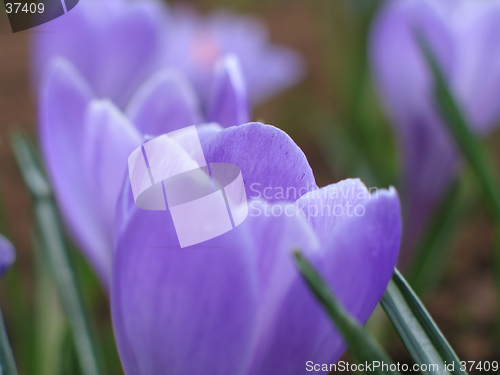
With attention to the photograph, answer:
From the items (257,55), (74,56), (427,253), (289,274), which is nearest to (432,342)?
(289,274)

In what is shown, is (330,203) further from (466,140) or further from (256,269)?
(466,140)

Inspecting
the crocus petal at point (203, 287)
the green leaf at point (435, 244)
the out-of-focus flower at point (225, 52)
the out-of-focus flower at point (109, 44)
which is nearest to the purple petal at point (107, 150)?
the crocus petal at point (203, 287)

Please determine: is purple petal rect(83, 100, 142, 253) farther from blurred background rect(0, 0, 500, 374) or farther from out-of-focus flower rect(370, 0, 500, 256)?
out-of-focus flower rect(370, 0, 500, 256)

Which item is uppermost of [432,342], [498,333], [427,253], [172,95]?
[172,95]

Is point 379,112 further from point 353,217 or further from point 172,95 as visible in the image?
point 353,217

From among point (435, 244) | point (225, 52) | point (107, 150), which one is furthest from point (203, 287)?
point (225, 52)

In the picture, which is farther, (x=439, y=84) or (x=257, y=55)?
(x=257, y=55)

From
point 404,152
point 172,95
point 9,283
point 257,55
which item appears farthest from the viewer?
point 257,55

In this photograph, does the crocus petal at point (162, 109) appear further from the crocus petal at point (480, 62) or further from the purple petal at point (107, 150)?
the crocus petal at point (480, 62)
